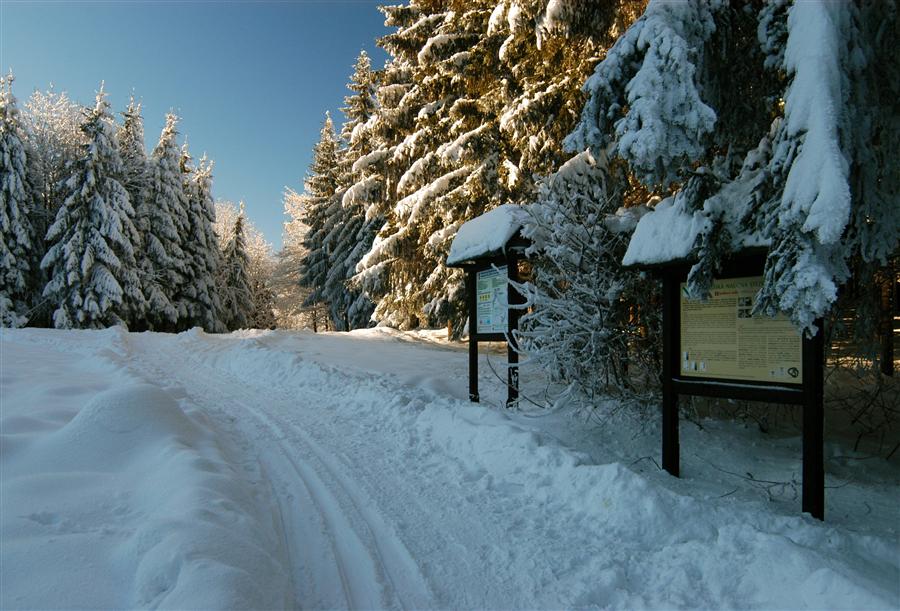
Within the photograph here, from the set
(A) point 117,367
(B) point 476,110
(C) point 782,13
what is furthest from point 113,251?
(C) point 782,13

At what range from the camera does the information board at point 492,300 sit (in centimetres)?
716

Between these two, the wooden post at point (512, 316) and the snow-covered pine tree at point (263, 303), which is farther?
the snow-covered pine tree at point (263, 303)

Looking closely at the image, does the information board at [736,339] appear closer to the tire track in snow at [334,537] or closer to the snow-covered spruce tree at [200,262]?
the tire track in snow at [334,537]

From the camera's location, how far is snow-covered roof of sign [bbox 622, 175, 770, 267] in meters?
4.08

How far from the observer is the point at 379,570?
10.2 ft

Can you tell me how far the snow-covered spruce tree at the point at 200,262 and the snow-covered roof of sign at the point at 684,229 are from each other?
31.3 meters

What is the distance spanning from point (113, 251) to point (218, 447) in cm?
2616

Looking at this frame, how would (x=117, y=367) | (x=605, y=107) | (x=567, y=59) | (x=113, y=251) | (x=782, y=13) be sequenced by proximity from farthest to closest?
(x=113, y=251) → (x=117, y=367) → (x=567, y=59) → (x=605, y=107) → (x=782, y=13)

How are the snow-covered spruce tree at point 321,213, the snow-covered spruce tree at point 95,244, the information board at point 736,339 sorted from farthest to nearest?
the snow-covered spruce tree at point 321,213 < the snow-covered spruce tree at point 95,244 < the information board at point 736,339

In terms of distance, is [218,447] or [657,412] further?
[657,412]

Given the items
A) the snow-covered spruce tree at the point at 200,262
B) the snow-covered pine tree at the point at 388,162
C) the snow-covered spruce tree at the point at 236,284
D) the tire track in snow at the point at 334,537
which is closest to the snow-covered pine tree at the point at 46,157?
the snow-covered spruce tree at the point at 200,262

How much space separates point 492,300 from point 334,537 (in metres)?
4.59

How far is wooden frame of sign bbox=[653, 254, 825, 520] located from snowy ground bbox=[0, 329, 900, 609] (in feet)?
1.42

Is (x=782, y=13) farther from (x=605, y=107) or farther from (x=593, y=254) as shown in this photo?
(x=593, y=254)
